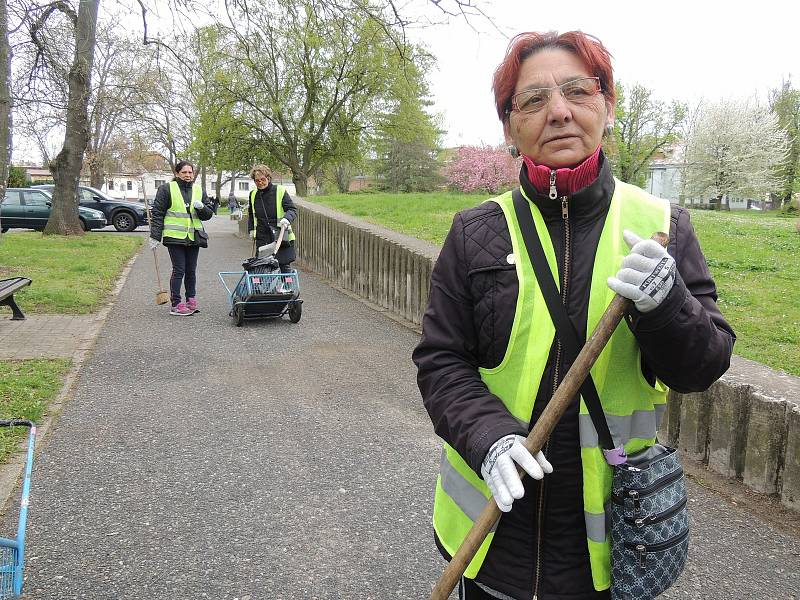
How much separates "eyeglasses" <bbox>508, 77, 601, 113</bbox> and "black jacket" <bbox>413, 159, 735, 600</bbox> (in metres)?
0.16

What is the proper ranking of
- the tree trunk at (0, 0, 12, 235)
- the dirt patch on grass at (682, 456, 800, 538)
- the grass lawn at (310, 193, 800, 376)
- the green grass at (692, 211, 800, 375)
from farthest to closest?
the tree trunk at (0, 0, 12, 235), the grass lawn at (310, 193, 800, 376), the green grass at (692, 211, 800, 375), the dirt patch on grass at (682, 456, 800, 538)

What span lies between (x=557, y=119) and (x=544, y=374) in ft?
2.00

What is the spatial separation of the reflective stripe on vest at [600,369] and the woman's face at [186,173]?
7.66m

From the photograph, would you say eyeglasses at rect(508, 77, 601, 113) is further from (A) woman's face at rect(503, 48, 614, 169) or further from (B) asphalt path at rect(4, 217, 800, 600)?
(B) asphalt path at rect(4, 217, 800, 600)

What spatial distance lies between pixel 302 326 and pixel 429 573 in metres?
5.52

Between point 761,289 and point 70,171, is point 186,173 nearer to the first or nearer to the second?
point 761,289

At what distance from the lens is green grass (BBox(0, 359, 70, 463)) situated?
14.8ft

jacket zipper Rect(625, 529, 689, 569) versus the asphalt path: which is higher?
jacket zipper Rect(625, 529, 689, 569)

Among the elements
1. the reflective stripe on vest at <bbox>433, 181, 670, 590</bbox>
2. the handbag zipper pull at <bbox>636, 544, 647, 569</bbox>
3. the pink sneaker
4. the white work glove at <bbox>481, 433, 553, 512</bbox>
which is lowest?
the pink sneaker

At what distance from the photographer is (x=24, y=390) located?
5.38m

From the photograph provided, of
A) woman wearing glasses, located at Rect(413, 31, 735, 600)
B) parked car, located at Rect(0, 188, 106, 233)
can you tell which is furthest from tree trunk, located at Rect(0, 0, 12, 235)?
parked car, located at Rect(0, 188, 106, 233)

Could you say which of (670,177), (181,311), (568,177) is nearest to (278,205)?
(181,311)

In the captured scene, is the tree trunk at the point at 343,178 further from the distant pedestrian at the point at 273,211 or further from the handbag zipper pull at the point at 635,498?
the handbag zipper pull at the point at 635,498

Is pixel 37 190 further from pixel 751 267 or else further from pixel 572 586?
pixel 572 586
